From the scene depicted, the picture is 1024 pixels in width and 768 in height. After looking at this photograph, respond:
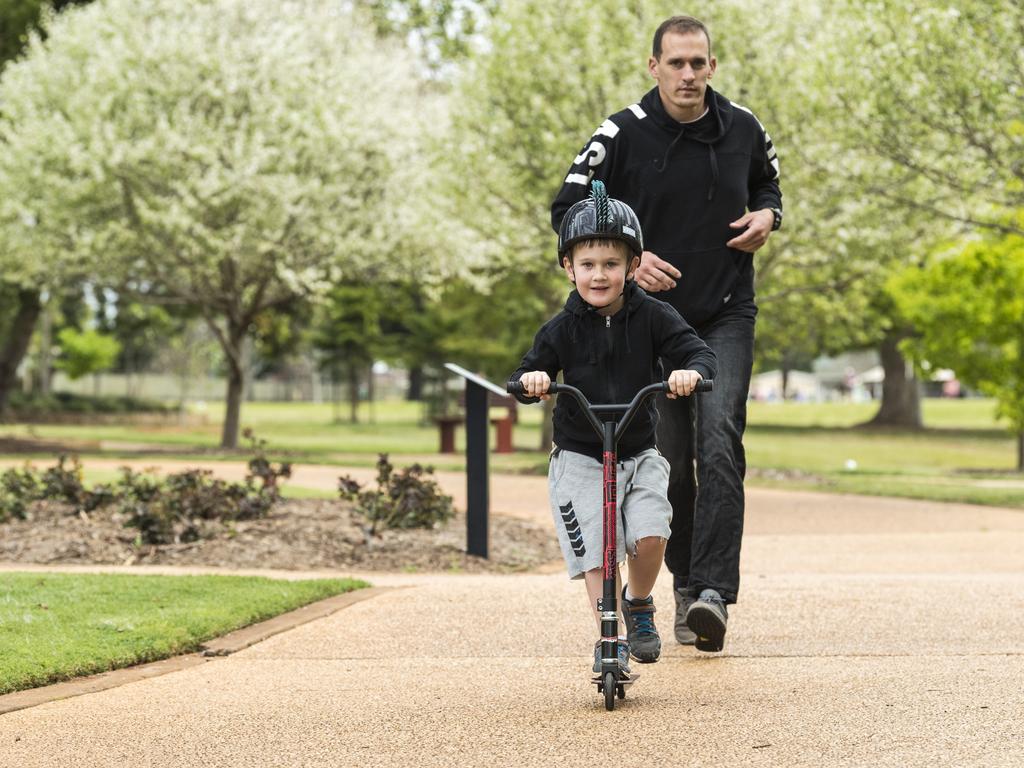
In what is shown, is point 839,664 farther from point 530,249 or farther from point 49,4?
point 49,4

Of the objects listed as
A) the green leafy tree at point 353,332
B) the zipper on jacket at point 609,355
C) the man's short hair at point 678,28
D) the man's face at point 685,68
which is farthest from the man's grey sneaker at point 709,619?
the green leafy tree at point 353,332

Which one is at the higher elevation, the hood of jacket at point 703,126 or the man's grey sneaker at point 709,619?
the hood of jacket at point 703,126

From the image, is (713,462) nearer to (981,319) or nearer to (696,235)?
(696,235)

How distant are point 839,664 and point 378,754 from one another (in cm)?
203

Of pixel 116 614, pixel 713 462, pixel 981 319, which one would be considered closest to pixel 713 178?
pixel 713 462

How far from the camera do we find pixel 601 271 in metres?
4.91

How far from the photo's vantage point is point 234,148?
83.6 feet

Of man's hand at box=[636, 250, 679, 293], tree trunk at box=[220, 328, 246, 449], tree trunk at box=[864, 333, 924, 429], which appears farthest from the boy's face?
tree trunk at box=[864, 333, 924, 429]

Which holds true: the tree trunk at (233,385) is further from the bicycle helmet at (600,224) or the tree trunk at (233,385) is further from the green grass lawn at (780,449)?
the bicycle helmet at (600,224)

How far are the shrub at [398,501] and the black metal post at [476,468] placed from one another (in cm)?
92

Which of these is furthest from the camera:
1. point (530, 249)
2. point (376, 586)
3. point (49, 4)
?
point (49, 4)

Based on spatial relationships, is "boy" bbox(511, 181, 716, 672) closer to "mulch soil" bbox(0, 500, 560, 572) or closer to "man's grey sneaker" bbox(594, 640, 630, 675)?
"man's grey sneaker" bbox(594, 640, 630, 675)

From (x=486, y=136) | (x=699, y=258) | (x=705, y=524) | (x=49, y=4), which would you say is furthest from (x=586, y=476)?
(x=49, y=4)

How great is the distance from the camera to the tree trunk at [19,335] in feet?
104
